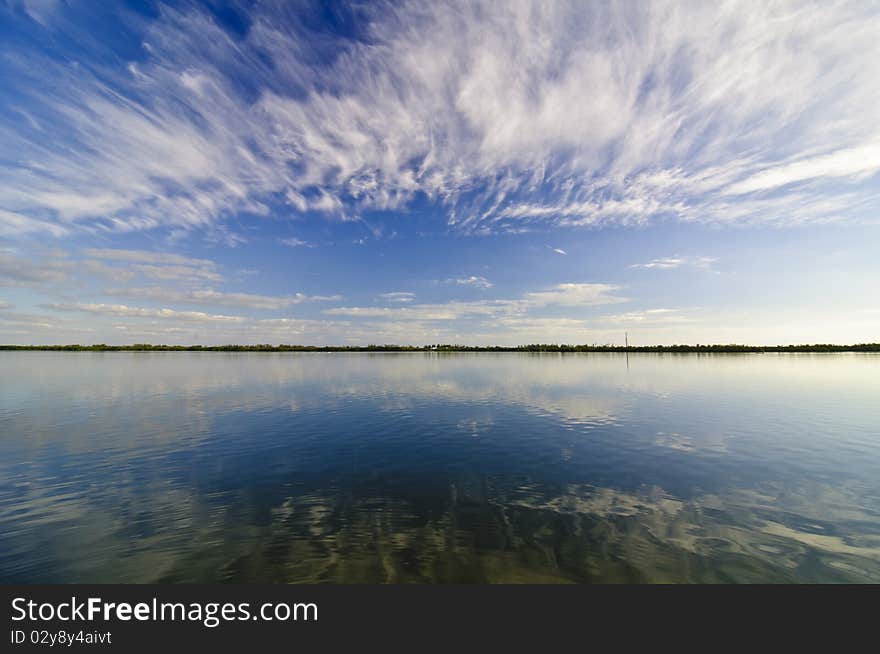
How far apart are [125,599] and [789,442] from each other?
35.0 metres

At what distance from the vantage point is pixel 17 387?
50.8 metres

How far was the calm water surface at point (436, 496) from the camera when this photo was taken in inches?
417

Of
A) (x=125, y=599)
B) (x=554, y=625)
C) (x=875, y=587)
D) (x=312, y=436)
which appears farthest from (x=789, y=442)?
(x=125, y=599)

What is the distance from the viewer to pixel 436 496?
15.6m

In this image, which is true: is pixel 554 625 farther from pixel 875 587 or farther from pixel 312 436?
pixel 312 436

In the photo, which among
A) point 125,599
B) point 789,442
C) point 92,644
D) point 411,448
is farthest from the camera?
point 789,442

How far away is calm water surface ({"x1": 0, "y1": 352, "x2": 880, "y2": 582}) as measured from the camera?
10602mm

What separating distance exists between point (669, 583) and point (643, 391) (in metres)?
46.8

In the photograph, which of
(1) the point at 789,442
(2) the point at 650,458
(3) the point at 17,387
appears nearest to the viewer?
(2) the point at 650,458

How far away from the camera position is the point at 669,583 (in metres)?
9.91

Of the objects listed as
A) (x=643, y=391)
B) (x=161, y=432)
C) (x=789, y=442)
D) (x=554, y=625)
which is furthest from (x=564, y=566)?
(x=643, y=391)

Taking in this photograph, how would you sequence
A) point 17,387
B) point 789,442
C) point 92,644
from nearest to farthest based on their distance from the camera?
point 92,644 → point 789,442 → point 17,387

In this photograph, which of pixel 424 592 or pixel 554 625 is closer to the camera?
pixel 554 625

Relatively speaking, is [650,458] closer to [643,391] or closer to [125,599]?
[125,599]
